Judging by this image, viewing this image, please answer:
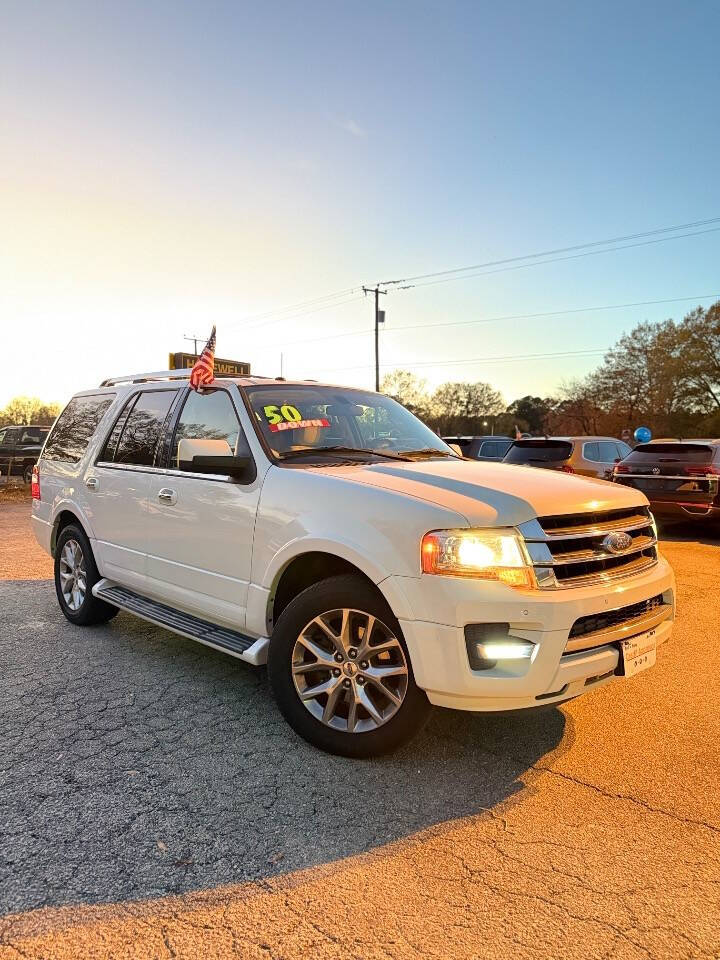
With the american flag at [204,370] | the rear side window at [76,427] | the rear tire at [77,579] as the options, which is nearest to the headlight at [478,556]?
the american flag at [204,370]

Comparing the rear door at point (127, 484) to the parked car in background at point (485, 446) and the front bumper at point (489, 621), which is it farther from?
the parked car in background at point (485, 446)

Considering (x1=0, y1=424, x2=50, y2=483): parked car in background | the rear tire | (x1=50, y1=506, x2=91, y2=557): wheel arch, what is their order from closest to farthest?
the rear tire → (x1=50, y1=506, x2=91, y2=557): wheel arch → (x1=0, y1=424, x2=50, y2=483): parked car in background

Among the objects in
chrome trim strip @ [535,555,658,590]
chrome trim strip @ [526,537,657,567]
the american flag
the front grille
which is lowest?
the front grille

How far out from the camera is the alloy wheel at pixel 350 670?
3033mm

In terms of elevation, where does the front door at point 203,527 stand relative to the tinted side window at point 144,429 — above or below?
below

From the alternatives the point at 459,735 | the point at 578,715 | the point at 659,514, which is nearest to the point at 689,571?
the point at 659,514

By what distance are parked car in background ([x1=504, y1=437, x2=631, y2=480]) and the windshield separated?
8411mm

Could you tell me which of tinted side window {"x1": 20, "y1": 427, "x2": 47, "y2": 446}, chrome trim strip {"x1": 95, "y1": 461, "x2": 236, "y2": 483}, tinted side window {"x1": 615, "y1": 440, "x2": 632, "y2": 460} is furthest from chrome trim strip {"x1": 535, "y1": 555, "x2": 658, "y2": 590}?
tinted side window {"x1": 20, "y1": 427, "x2": 47, "y2": 446}

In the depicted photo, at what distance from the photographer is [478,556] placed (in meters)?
2.83

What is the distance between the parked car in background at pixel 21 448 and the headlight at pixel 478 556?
23045 millimetres

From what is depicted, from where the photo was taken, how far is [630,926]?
2.12m

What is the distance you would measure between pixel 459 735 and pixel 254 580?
135 centimetres

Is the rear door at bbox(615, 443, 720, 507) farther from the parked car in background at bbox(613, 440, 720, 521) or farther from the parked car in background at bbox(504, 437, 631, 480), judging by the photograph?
the parked car in background at bbox(504, 437, 631, 480)

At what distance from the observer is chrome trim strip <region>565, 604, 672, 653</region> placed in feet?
9.34
